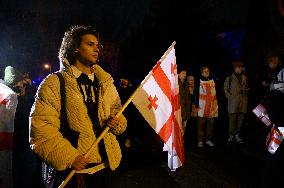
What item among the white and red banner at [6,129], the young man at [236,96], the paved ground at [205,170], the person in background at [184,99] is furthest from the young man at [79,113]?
the young man at [236,96]

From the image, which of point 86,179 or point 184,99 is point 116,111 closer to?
point 86,179

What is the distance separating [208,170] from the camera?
280 inches

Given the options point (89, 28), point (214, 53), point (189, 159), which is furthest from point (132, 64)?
point (89, 28)

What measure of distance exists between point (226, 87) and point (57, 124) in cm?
772

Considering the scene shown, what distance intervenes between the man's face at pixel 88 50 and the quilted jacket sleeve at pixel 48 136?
0.46 m

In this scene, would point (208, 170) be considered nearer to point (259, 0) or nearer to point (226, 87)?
point (226, 87)

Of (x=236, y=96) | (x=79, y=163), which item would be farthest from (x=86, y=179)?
(x=236, y=96)

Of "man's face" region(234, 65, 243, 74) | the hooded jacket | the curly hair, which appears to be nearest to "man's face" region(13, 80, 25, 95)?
the curly hair

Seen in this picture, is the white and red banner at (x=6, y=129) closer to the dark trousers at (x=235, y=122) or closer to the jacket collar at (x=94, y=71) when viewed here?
the jacket collar at (x=94, y=71)

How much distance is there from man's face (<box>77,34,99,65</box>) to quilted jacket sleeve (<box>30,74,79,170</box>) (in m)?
0.46

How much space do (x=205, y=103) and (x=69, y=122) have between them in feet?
23.0

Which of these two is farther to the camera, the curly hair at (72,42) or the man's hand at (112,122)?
the curly hair at (72,42)

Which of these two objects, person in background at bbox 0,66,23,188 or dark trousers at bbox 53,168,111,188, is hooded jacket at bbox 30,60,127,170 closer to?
dark trousers at bbox 53,168,111,188

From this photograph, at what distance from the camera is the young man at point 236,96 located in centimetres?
984
